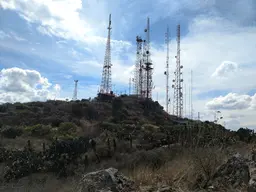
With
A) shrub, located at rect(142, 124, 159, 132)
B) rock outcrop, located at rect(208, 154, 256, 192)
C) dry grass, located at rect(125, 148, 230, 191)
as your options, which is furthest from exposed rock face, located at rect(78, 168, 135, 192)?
shrub, located at rect(142, 124, 159, 132)

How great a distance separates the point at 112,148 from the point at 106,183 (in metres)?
15.6

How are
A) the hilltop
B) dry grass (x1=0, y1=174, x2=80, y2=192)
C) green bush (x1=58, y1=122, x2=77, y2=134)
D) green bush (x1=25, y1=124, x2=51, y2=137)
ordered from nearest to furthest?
the hilltop → dry grass (x1=0, y1=174, x2=80, y2=192) → green bush (x1=25, y1=124, x2=51, y2=137) → green bush (x1=58, y1=122, x2=77, y2=134)

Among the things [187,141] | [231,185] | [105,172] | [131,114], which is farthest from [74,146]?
[131,114]

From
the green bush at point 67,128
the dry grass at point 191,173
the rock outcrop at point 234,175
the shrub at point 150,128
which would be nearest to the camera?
the rock outcrop at point 234,175

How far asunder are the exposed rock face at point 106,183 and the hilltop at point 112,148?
1.34 feet

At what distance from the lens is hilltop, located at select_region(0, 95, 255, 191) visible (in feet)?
20.9

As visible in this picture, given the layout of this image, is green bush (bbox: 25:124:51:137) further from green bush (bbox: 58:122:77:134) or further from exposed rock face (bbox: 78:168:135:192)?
exposed rock face (bbox: 78:168:135:192)

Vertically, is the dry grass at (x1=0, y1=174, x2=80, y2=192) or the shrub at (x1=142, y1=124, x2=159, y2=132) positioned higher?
the shrub at (x1=142, y1=124, x2=159, y2=132)

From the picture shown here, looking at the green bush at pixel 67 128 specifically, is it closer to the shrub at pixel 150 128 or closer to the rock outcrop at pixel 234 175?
the shrub at pixel 150 128

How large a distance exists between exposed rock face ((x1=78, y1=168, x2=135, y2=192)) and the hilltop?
408 millimetres

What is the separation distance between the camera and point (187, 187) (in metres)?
5.57

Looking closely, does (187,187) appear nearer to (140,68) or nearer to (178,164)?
(178,164)

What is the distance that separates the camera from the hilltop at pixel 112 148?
6371 mm

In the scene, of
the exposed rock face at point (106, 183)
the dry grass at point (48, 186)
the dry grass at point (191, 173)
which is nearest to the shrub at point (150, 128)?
the dry grass at point (48, 186)
